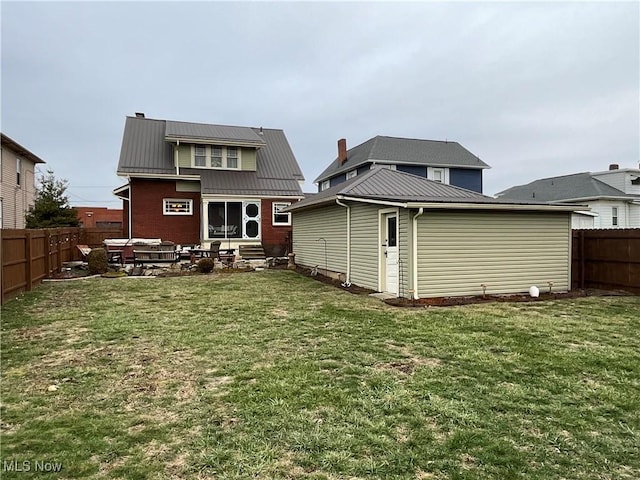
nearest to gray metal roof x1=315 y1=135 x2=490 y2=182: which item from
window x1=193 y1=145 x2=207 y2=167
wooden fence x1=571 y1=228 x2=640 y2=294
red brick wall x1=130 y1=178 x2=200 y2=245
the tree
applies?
window x1=193 y1=145 x2=207 y2=167

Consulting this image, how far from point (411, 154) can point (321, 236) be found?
54.2 feet

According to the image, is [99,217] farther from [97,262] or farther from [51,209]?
[97,262]

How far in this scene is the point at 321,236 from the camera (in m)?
14.8

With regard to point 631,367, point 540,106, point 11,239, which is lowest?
point 631,367

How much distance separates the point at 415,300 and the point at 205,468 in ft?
24.3

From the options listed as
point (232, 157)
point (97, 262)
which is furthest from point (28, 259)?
point (232, 157)

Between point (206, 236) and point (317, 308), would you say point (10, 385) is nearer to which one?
point (317, 308)

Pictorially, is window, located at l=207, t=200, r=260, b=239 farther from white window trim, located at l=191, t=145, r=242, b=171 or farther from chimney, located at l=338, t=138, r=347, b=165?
chimney, located at l=338, t=138, r=347, b=165

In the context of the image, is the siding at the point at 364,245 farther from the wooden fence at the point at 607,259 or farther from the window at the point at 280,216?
the window at the point at 280,216

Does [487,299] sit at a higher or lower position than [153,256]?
lower

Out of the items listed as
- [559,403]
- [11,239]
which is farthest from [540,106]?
[11,239]

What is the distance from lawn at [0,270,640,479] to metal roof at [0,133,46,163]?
17095 mm

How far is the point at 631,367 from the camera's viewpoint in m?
5.02

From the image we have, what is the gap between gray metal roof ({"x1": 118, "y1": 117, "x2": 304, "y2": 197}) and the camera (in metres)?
19.9
